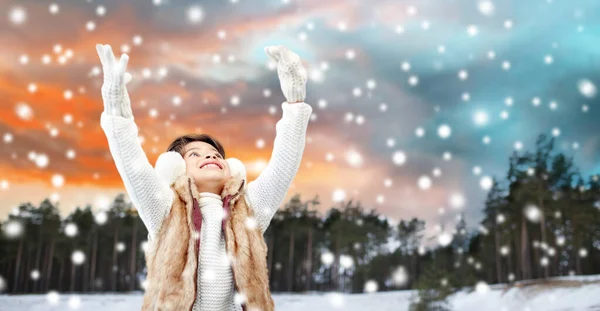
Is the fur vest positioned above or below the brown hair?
below

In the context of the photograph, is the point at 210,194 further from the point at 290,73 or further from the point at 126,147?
the point at 290,73

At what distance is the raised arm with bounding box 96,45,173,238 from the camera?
1.75 metres

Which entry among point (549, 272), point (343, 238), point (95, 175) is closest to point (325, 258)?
point (343, 238)

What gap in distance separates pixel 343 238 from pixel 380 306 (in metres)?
1.84

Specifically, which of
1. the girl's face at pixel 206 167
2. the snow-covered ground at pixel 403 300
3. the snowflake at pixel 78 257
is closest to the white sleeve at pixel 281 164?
the girl's face at pixel 206 167

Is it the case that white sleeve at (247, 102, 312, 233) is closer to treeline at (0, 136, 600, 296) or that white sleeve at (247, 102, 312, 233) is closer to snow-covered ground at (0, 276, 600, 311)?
snow-covered ground at (0, 276, 600, 311)

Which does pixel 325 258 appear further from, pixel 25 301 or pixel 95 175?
pixel 25 301

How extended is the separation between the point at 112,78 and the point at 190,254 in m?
0.63

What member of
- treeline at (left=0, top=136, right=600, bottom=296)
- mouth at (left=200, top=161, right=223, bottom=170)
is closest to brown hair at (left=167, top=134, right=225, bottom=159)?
mouth at (left=200, top=161, right=223, bottom=170)

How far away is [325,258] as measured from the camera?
13.8 meters

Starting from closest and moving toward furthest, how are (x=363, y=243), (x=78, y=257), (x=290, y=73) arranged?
1. (x=290, y=73)
2. (x=363, y=243)
3. (x=78, y=257)

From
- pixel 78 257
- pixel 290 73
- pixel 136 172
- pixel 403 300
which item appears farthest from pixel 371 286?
pixel 136 172

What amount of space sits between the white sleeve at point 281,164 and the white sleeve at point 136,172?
13.2 inches

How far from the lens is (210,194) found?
2010mm
